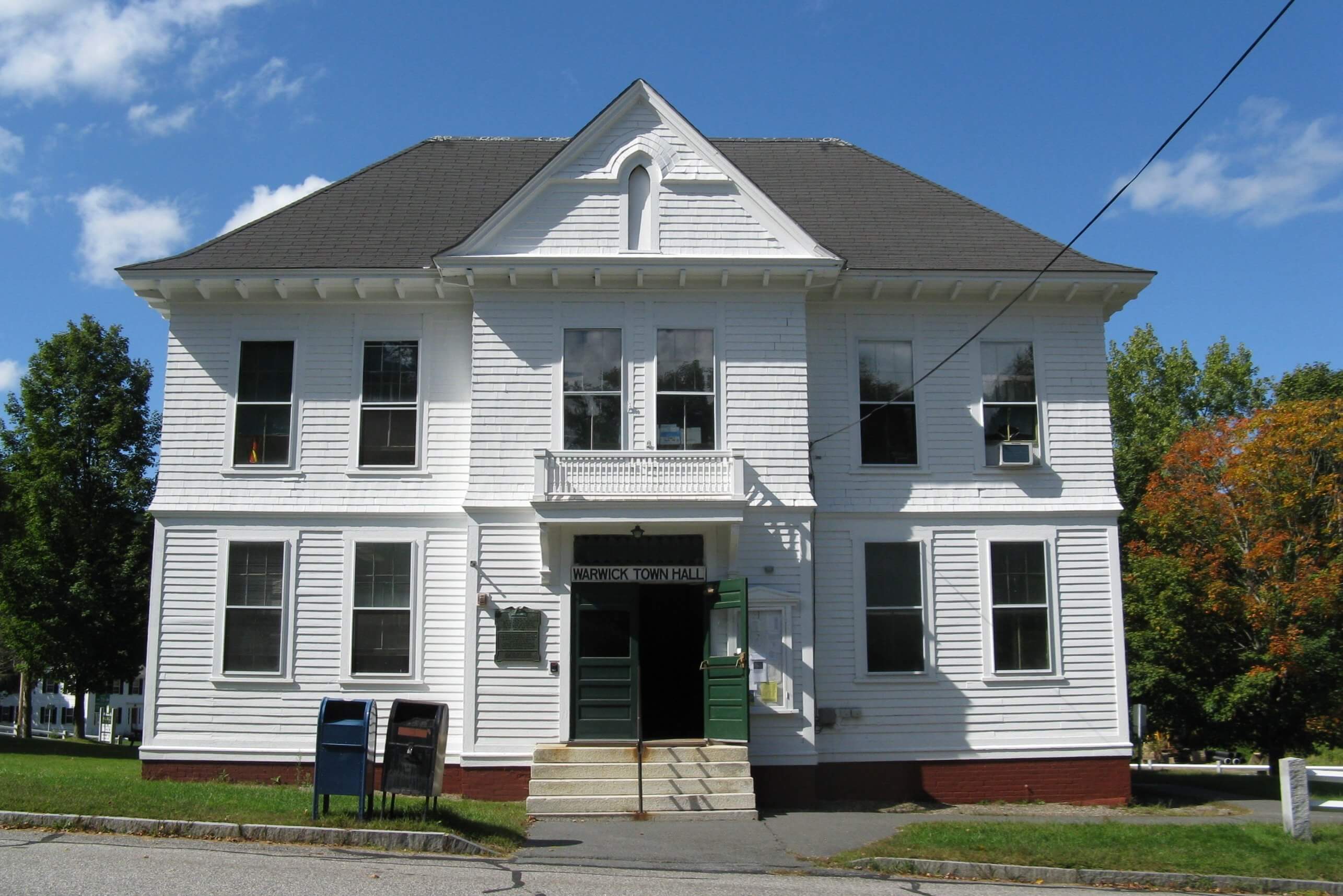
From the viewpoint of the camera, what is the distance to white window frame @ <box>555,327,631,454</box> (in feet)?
53.5

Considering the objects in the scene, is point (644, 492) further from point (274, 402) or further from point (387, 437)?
point (274, 402)

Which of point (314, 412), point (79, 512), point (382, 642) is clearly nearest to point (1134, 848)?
point (382, 642)

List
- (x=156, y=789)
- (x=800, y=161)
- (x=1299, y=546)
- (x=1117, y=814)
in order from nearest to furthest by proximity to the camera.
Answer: (x=156, y=789) → (x=1117, y=814) → (x=800, y=161) → (x=1299, y=546)

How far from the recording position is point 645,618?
1805 centimetres

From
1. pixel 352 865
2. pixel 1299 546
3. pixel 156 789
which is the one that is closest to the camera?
pixel 352 865

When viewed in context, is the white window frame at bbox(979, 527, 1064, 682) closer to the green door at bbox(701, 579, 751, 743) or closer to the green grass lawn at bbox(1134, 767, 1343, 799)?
the green door at bbox(701, 579, 751, 743)

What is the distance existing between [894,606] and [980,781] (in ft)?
8.97

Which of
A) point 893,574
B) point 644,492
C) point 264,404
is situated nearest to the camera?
point 644,492

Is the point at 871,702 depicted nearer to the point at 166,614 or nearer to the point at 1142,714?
the point at 1142,714

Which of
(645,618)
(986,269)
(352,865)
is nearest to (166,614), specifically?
(645,618)

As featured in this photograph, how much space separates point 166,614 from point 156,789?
464cm

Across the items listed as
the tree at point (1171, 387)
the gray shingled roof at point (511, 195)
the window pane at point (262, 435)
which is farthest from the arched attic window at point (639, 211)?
the tree at point (1171, 387)

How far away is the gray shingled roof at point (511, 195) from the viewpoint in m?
17.5

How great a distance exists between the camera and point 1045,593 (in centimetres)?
1712
